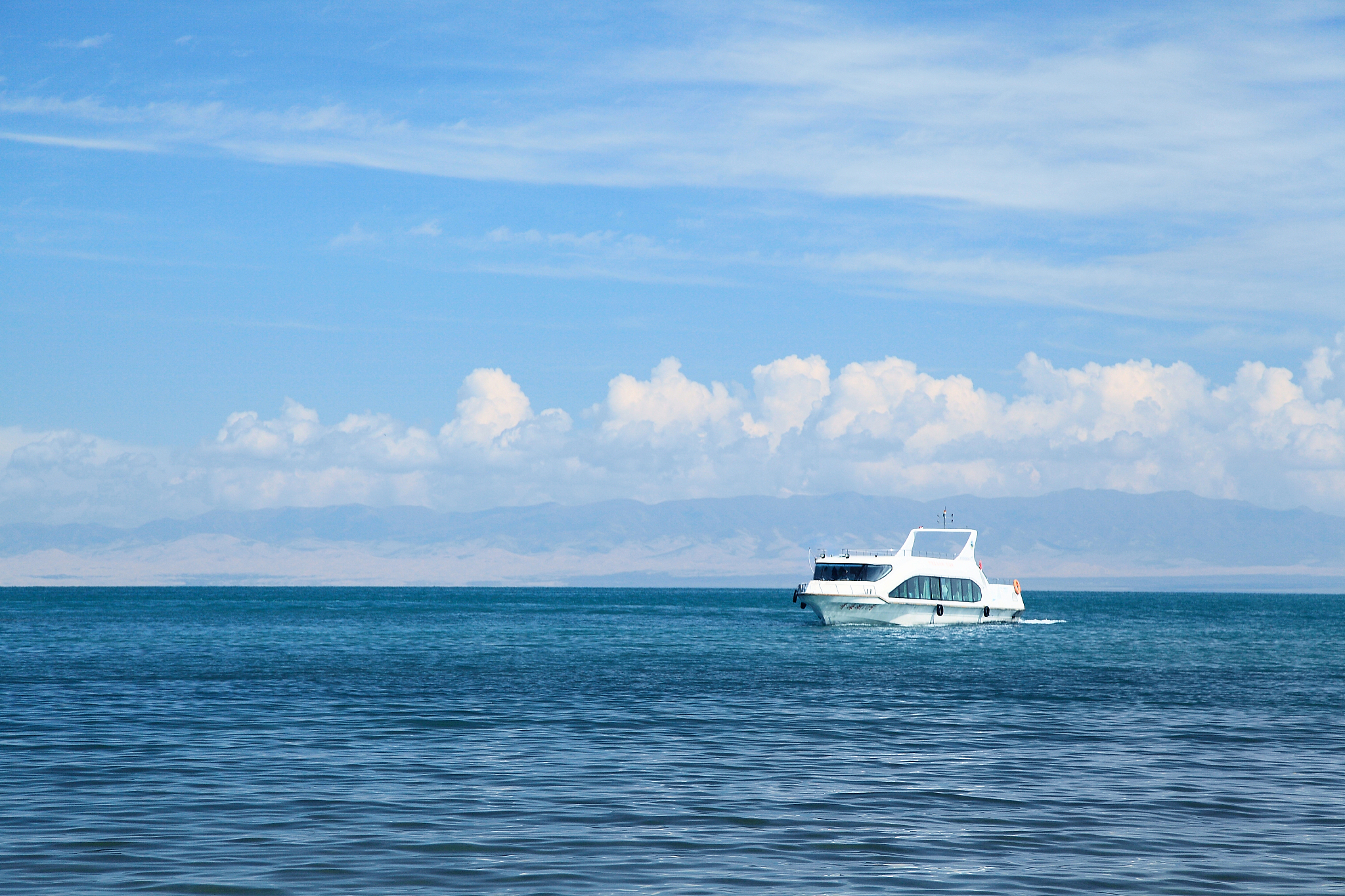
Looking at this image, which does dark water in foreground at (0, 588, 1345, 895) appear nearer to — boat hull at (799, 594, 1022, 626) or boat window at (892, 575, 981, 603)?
boat hull at (799, 594, 1022, 626)

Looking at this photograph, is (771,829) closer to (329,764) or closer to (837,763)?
(837,763)

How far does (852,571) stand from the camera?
259 ft

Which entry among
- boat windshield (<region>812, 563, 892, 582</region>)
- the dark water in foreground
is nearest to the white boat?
boat windshield (<region>812, 563, 892, 582</region>)

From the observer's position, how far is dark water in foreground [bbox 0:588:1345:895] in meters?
16.1

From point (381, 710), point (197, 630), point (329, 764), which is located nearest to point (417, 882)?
point (329, 764)

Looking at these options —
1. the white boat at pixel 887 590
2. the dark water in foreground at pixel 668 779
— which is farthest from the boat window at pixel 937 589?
the dark water in foreground at pixel 668 779

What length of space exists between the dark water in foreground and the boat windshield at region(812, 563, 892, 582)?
26.0 meters

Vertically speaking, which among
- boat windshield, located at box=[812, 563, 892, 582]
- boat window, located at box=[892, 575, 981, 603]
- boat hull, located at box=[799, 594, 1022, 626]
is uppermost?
boat windshield, located at box=[812, 563, 892, 582]

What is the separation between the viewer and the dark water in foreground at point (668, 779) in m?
16.1

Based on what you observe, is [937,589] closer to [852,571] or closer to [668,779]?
[852,571]

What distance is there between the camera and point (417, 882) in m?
15.3

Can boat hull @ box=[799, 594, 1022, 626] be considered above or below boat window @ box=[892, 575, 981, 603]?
below

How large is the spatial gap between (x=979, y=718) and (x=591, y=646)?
1457 inches

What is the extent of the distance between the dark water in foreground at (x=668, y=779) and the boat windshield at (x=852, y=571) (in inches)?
1024
